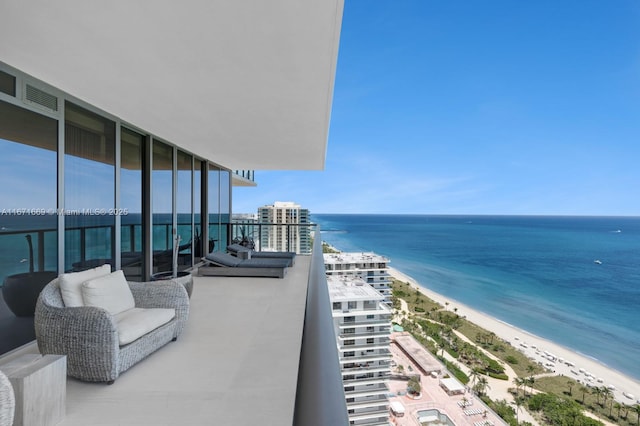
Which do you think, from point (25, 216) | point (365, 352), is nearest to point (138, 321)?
point (25, 216)

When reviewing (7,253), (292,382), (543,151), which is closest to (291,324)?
(292,382)

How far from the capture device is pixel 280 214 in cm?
1038

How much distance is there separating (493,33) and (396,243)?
1262 inches

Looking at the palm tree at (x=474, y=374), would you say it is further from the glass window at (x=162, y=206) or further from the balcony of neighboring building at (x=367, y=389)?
the glass window at (x=162, y=206)

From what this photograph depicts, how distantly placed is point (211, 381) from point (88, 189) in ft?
9.47

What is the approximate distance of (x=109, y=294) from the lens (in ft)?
9.95

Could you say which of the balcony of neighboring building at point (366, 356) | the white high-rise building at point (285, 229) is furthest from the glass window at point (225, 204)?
the balcony of neighboring building at point (366, 356)

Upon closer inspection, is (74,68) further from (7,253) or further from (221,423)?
(221,423)

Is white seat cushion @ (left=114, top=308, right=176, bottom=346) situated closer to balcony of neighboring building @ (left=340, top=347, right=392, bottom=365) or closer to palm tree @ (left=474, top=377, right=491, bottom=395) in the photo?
balcony of neighboring building @ (left=340, top=347, right=392, bottom=365)

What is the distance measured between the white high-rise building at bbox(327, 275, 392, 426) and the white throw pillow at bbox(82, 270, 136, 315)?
6627 mm

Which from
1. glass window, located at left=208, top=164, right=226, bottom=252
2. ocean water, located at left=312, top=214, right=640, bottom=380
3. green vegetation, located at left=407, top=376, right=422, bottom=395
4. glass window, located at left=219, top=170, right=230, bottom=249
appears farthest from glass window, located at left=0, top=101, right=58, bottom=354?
green vegetation, located at left=407, top=376, right=422, bottom=395

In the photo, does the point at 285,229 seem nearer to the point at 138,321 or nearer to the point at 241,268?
the point at 241,268

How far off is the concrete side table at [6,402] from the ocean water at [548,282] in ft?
24.4

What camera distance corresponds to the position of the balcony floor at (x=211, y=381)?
2107mm
